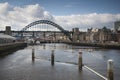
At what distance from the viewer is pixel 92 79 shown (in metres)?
20.0

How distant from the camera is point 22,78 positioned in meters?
21.1

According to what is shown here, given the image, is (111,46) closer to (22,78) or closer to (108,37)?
(108,37)

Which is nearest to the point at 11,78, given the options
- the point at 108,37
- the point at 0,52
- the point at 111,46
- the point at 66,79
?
the point at 66,79

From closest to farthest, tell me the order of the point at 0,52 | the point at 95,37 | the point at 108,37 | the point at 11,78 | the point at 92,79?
the point at 92,79
the point at 11,78
the point at 0,52
the point at 108,37
the point at 95,37

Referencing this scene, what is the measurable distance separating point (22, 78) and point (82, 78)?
19.8ft

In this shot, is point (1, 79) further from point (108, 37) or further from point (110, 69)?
point (108, 37)

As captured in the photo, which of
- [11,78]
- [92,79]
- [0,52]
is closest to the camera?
[92,79]

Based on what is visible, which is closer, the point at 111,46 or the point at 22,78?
the point at 22,78

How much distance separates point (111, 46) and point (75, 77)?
85.0 m

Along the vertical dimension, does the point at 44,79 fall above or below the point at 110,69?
below

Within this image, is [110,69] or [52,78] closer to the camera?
[110,69]

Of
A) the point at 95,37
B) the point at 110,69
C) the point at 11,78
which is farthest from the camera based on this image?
the point at 95,37

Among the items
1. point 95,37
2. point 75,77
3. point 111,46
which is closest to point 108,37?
point 95,37

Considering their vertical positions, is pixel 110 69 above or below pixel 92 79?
above
